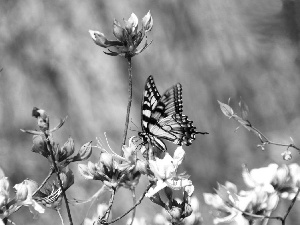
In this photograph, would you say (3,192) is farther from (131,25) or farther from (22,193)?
(131,25)

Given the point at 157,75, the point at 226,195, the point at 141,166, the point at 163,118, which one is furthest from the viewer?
the point at 157,75

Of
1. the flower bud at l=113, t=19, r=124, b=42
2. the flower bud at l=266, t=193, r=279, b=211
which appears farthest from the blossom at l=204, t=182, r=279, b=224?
the flower bud at l=113, t=19, r=124, b=42

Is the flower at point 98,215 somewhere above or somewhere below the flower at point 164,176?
below

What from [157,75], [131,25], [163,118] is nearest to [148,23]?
[131,25]

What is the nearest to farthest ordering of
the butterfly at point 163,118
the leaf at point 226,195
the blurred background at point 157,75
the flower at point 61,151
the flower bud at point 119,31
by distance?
the leaf at point 226,195
the flower at point 61,151
the flower bud at point 119,31
the butterfly at point 163,118
the blurred background at point 157,75

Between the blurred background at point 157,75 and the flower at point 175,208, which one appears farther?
the blurred background at point 157,75

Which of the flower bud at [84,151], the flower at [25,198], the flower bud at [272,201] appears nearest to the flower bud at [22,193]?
the flower at [25,198]

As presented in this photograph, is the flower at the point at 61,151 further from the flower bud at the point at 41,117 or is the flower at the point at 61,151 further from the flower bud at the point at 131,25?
the flower bud at the point at 131,25

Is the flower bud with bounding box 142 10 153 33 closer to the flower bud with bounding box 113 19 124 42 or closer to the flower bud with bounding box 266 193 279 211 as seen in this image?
the flower bud with bounding box 113 19 124 42
